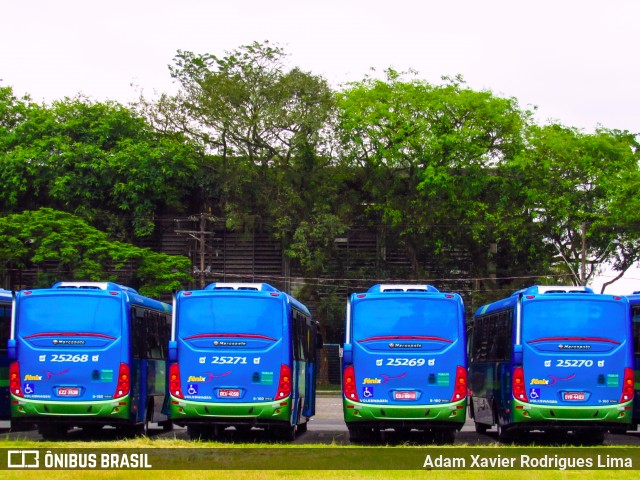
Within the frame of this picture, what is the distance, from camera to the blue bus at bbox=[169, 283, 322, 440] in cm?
2147

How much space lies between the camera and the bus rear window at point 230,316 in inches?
854

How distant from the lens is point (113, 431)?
25.5m

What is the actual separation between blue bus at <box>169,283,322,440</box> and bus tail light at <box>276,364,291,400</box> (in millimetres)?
19

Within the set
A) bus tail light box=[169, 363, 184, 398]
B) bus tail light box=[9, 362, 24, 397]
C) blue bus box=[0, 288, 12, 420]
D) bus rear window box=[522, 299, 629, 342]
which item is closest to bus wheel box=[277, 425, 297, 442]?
bus tail light box=[169, 363, 184, 398]

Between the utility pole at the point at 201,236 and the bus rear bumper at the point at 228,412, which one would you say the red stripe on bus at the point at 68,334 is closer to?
the bus rear bumper at the point at 228,412

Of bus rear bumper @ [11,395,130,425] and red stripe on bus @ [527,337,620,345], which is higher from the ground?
red stripe on bus @ [527,337,620,345]

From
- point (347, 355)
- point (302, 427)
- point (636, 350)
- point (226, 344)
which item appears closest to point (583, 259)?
point (636, 350)

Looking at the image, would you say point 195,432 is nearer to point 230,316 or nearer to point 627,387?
point 230,316

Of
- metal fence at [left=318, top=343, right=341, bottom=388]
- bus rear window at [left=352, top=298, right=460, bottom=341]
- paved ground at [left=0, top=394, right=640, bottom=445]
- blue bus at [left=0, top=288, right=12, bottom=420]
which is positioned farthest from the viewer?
metal fence at [left=318, top=343, right=341, bottom=388]

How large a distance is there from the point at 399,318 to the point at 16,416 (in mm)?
7687

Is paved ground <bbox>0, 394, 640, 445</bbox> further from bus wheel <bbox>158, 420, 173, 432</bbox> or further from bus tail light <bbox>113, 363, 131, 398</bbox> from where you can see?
bus tail light <bbox>113, 363, 131, 398</bbox>

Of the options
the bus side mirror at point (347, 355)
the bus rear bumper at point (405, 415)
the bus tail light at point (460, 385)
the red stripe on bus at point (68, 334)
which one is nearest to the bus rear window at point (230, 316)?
the bus side mirror at point (347, 355)

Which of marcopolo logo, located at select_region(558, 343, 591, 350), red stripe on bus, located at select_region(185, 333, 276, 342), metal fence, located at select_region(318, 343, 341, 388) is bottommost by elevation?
metal fence, located at select_region(318, 343, 341, 388)

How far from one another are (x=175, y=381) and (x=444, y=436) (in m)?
5.56
